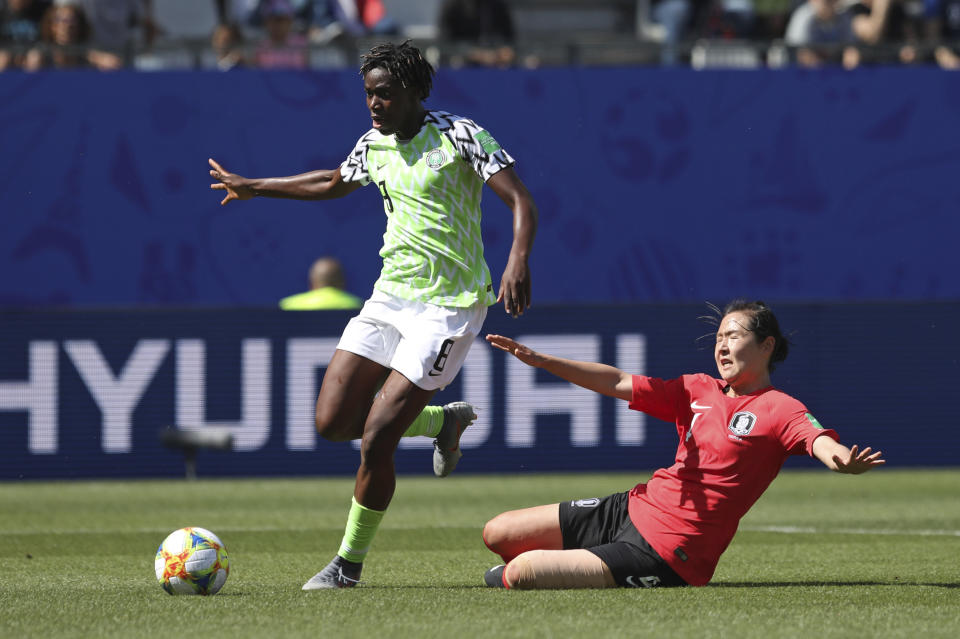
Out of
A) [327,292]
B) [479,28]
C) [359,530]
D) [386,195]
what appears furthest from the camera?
[479,28]

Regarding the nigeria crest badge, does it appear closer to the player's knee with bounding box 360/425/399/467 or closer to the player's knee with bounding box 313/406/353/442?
the player's knee with bounding box 360/425/399/467

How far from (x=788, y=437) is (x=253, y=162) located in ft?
35.5

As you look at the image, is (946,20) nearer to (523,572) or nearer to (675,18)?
(675,18)

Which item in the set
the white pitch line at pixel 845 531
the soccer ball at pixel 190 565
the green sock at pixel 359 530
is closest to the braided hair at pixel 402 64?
the green sock at pixel 359 530

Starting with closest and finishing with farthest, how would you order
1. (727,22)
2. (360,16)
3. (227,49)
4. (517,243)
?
1. (517,243)
2. (227,49)
3. (727,22)
4. (360,16)

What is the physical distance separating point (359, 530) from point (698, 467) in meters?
1.43

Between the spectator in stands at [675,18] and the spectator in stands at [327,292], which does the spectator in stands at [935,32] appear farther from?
the spectator in stands at [327,292]

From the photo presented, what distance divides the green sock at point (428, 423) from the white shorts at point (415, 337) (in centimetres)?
63

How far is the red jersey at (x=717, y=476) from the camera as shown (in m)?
6.04

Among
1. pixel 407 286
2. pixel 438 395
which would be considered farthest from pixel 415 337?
pixel 438 395

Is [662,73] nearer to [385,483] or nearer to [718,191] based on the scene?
[718,191]

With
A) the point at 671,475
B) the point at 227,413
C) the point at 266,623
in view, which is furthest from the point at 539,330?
the point at 266,623

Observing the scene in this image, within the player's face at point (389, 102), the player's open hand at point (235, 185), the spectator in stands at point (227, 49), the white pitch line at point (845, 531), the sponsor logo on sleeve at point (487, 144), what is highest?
the player's face at point (389, 102)

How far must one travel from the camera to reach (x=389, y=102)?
6.20m
